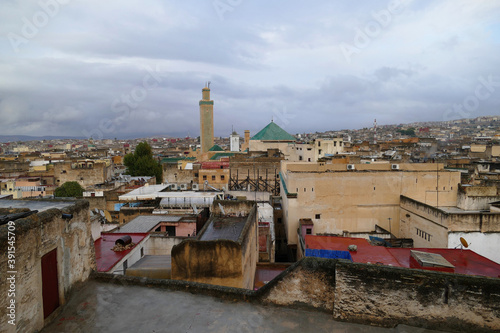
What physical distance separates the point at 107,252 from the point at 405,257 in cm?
1002

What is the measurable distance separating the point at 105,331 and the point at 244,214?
25.1ft

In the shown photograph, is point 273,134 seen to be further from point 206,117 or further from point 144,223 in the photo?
point 144,223

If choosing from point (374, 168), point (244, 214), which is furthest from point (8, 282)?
point (374, 168)

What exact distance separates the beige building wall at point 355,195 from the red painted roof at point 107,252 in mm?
9653

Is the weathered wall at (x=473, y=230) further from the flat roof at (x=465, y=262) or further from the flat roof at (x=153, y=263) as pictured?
the flat roof at (x=153, y=263)

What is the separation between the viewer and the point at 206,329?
4230 mm

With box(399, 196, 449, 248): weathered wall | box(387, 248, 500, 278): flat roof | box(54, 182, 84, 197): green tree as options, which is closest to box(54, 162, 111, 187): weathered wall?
box(54, 182, 84, 197): green tree

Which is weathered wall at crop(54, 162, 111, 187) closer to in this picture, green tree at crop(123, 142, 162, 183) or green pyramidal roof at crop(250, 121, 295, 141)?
green tree at crop(123, 142, 162, 183)

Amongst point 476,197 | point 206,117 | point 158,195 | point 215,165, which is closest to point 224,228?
point 158,195

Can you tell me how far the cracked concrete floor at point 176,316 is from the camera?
424cm

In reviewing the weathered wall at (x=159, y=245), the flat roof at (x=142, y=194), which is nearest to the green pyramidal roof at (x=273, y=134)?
the flat roof at (x=142, y=194)

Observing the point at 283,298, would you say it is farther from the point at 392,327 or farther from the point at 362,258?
the point at 362,258

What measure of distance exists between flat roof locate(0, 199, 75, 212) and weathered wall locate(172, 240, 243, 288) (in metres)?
2.88

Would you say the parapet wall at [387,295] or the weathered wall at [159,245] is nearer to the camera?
the parapet wall at [387,295]
